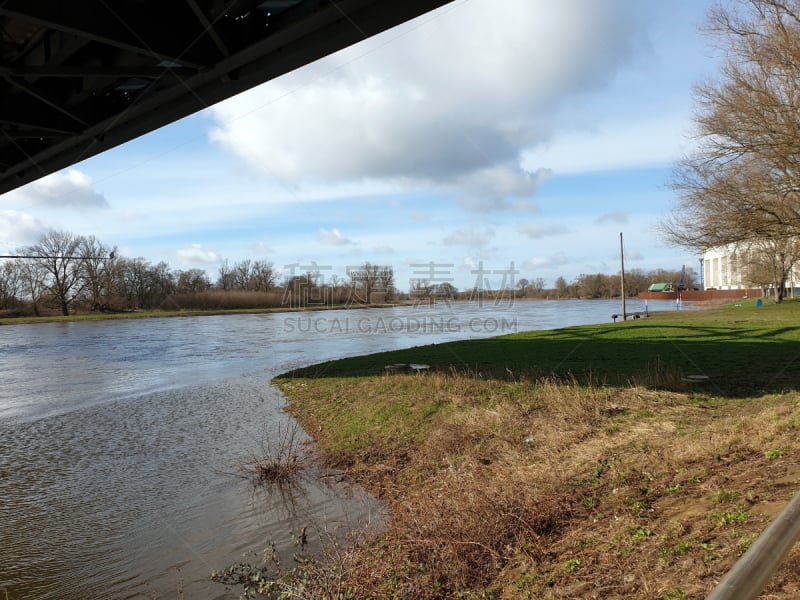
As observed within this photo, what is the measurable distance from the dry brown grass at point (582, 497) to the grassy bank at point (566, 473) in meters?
0.02

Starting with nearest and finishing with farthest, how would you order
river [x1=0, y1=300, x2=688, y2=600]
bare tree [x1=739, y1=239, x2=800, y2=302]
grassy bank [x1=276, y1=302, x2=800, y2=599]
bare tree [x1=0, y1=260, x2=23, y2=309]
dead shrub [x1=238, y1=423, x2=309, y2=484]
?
grassy bank [x1=276, y1=302, x2=800, y2=599] → river [x1=0, y1=300, x2=688, y2=600] → dead shrub [x1=238, y1=423, x2=309, y2=484] → bare tree [x1=739, y1=239, x2=800, y2=302] → bare tree [x1=0, y1=260, x2=23, y2=309]

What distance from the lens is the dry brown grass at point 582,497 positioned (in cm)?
415

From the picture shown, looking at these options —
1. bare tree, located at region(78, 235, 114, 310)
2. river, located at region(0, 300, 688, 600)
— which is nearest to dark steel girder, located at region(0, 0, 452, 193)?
river, located at region(0, 300, 688, 600)

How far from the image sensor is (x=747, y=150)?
16.7 metres

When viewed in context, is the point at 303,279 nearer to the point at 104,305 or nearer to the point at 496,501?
the point at 104,305

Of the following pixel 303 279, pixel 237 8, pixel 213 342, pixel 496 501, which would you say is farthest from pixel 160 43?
pixel 303 279

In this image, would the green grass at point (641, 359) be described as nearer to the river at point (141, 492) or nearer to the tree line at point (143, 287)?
the river at point (141, 492)

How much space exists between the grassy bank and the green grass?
0.15 m

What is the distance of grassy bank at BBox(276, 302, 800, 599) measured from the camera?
14.1 feet

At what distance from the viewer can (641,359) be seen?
16.0 metres

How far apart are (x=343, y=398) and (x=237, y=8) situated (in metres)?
9.84

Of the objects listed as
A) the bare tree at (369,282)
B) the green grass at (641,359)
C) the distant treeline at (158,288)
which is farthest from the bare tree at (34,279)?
the green grass at (641,359)

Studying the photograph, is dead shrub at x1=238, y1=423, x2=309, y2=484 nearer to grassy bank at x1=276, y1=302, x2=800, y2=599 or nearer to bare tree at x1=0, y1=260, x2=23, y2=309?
grassy bank at x1=276, y1=302, x2=800, y2=599

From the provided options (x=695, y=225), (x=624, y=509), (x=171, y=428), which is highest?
(x=695, y=225)
